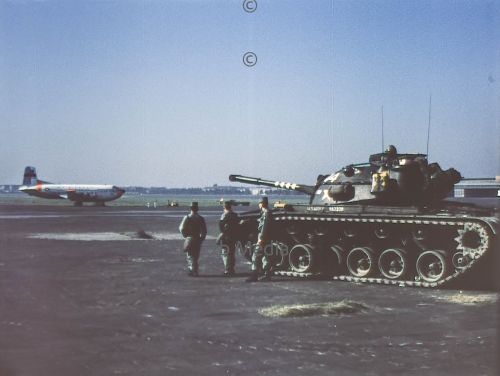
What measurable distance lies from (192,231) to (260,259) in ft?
6.45

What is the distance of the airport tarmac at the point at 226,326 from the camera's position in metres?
7.82

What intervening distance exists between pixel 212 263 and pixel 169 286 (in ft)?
17.5

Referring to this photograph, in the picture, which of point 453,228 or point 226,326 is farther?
point 453,228

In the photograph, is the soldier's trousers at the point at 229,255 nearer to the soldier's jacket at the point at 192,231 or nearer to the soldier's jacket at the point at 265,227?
the soldier's jacket at the point at 192,231

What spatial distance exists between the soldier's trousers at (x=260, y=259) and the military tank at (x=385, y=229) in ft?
3.29

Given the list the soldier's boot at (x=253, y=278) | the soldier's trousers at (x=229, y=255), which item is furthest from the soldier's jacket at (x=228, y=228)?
the soldier's boot at (x=253, y=278)

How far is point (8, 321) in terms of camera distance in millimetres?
10484

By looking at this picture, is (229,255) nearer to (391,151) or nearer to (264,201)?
(264,201)

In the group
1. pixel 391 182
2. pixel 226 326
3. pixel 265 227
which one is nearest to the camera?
pixel 226 326

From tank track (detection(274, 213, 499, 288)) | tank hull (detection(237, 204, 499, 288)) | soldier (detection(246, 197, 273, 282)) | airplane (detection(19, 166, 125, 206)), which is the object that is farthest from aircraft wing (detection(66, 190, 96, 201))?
tank track (detection(274, 213, 499, 288))

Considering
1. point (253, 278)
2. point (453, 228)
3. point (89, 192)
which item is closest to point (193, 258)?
point (253, 278)

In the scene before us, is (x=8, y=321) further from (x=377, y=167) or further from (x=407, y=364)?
(x=377, y=167)

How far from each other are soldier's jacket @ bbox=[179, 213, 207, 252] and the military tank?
183 cm

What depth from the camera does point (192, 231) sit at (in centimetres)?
1700
